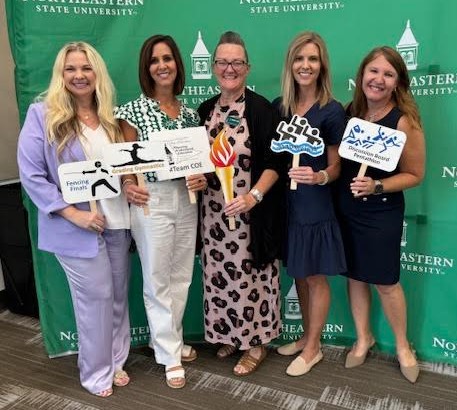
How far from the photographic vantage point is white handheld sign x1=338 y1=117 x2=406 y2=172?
202 cm

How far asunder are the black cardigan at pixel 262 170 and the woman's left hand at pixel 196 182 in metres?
0.23

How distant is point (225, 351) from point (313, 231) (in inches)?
35.2

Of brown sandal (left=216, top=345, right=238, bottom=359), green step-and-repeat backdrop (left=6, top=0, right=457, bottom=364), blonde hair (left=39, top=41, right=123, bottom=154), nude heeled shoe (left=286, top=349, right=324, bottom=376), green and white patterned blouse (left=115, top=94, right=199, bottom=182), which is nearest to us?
blonde hair (left=39, top=41, right=123, bottom=154)

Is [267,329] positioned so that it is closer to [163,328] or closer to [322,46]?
[163,328]

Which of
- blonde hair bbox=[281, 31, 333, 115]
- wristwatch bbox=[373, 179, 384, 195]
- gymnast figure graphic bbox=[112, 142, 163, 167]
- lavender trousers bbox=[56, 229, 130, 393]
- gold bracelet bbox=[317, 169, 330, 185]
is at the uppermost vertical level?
blonde hair bbox=[281, 31, 333, 115]

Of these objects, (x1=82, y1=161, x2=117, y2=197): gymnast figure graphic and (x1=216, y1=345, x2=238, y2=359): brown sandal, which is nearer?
(x1=82, y1=161, x2=117, y2=197): gymnast figure graphic

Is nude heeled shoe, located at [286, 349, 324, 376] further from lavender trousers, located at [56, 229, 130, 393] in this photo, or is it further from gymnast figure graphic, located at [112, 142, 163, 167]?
gymnast figure graphic, located at [112, 142, 163, 167]

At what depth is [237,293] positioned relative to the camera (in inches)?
92.3

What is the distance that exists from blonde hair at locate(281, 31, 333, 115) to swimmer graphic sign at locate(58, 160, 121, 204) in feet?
2.70

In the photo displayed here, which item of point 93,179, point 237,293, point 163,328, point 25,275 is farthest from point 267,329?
point 25,275

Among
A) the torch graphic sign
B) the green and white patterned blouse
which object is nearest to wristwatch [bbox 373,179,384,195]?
the torch graphic sign

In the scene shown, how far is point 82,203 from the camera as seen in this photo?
2.13 meters

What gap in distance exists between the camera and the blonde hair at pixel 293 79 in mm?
2076

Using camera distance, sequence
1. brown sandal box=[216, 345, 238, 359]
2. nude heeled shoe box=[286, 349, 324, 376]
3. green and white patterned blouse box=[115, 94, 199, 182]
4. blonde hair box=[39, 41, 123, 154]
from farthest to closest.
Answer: brown sandal box=[216, 345, 238, 359] < nude heeled shoe box=[286, 349, 324, 376] < green and white patterned blouse box=[115, 94, 199, 182] < blonde hair box=[39, 41, 123, 154]
